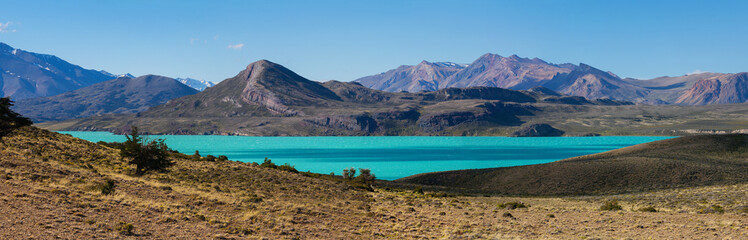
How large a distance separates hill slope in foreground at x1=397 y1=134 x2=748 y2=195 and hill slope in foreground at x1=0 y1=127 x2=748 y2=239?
65.3 feet

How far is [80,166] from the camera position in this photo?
39.5 m

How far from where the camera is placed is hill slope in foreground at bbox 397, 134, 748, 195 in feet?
224

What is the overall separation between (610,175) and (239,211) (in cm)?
5837

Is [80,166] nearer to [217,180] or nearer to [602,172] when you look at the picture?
[217,180]

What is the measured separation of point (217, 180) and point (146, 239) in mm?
22414

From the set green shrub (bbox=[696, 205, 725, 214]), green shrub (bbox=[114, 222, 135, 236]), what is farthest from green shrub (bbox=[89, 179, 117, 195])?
green shrub (bbox=[696, 205, 725, 214])

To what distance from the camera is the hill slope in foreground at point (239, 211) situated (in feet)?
81.2

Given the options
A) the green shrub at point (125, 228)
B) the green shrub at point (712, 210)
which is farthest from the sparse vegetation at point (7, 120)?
the green shrub at point (712, 210)

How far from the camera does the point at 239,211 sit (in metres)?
32.3

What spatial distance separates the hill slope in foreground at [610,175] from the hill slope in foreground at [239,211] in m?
19.9

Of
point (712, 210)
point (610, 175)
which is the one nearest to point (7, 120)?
point (712, 210)

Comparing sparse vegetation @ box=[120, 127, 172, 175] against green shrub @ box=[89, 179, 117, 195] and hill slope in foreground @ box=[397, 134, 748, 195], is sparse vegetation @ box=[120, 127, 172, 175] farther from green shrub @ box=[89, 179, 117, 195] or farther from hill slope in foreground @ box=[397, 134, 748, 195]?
hill slope in foreground @ box=[397, 134, 748, 195]

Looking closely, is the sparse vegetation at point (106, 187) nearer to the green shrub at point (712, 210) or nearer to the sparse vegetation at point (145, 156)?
the sparse vegetation at point (145, 156)

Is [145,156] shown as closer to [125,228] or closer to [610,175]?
[125,228]
